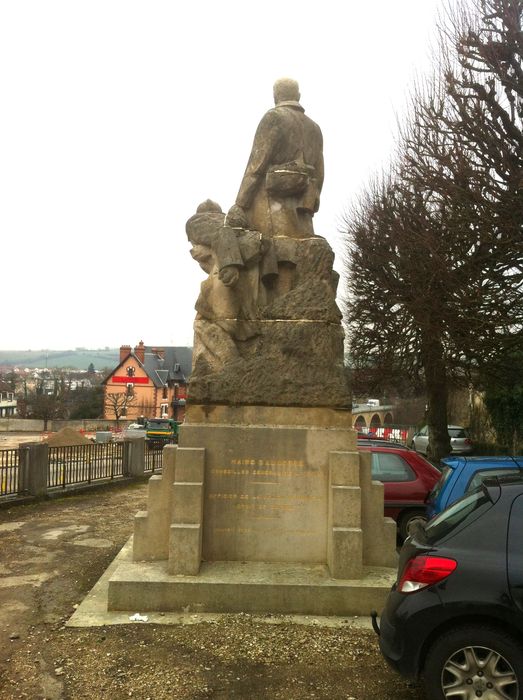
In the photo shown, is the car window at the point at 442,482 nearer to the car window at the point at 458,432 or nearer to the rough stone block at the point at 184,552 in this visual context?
the rough stone block at the point at 184,552

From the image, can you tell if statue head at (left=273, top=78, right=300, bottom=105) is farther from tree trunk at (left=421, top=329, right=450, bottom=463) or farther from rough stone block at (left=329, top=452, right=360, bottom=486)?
tree trunk at (left=421, top=329, right=450, bottom=463)

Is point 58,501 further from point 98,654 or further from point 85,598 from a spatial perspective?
point 98,654

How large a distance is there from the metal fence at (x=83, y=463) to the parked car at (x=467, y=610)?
1099 cm

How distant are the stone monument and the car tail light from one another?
69.2 inches

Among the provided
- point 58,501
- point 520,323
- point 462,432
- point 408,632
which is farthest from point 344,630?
point 462,432

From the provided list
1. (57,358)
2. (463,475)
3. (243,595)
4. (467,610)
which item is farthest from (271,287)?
(57,358)

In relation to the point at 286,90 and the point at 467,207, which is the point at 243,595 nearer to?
the point at 286,90

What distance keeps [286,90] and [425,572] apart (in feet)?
19.0

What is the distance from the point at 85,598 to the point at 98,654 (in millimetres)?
1306

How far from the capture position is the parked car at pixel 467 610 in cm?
350

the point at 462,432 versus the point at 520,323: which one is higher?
the point at 520,323

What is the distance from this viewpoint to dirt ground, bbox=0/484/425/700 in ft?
13.5

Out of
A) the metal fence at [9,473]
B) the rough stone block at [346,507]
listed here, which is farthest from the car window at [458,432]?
the rough stone block at [346,507]

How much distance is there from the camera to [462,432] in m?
27.4
